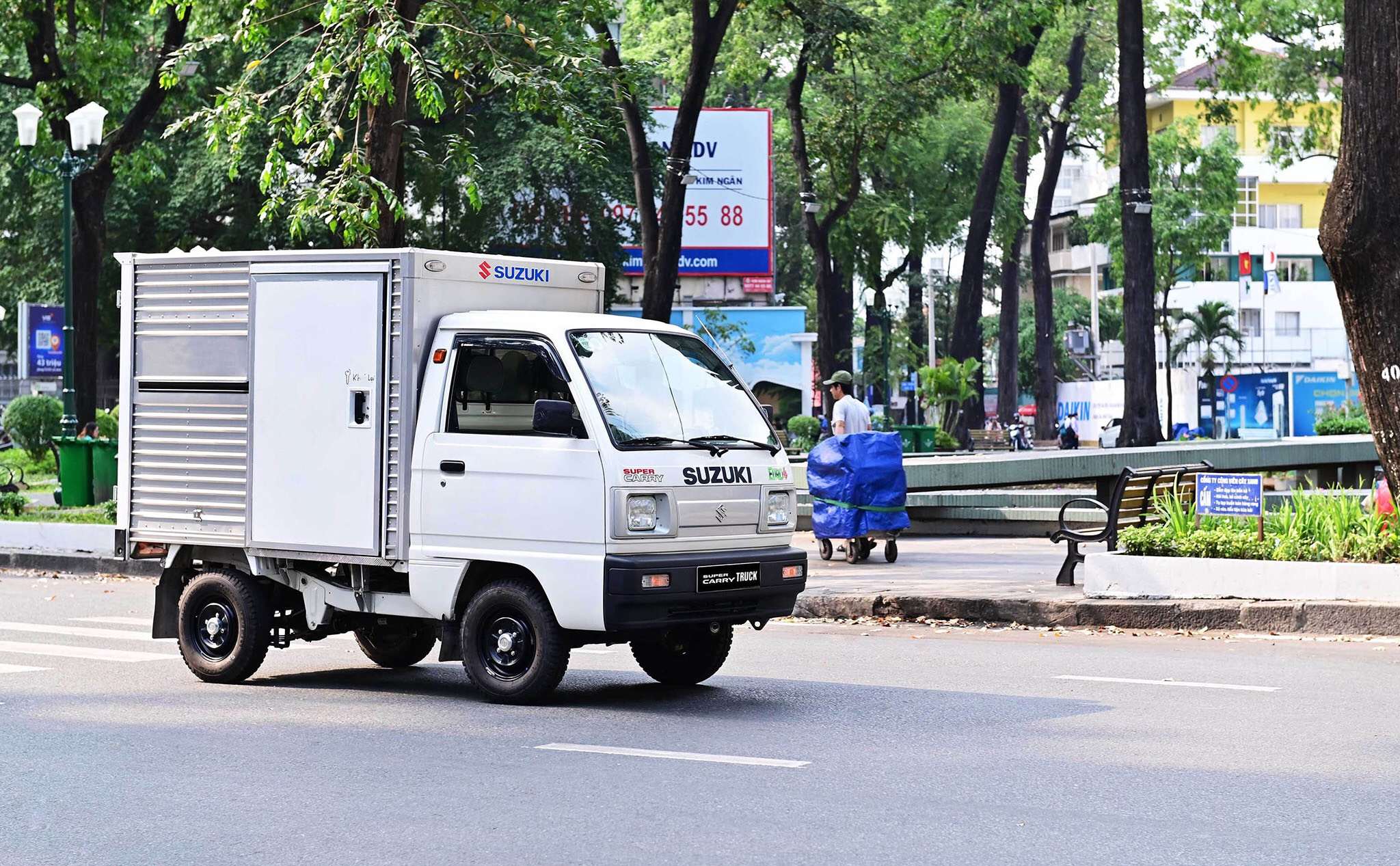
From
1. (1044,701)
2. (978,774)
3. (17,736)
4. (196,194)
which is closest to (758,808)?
(978,774)

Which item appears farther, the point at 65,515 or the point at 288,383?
the point at 65,515

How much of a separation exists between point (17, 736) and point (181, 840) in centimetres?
272

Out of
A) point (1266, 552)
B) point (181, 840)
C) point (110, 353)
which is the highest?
point (110, 353)

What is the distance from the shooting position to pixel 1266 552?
13133 mm

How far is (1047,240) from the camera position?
179 ft

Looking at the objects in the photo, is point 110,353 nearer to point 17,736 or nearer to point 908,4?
point 908,4

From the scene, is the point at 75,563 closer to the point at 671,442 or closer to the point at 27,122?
the point at 27,122

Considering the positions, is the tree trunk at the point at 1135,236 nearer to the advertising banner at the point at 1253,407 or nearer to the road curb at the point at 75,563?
the road curb at the point at 75,563

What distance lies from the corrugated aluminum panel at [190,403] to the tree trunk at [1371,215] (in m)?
8.18

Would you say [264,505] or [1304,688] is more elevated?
[264,505]

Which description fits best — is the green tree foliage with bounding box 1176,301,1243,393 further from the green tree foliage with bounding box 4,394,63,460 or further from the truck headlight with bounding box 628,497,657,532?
the truck headlight with bounding box 628,497,657,532

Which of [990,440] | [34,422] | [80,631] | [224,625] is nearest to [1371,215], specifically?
[224,625]

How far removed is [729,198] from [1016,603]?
40.0 metres

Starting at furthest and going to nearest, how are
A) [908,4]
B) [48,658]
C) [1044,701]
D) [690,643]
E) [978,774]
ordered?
1. [908,4]
2. [48,658]
3. [690,643]
4. [1044,701]
5. [978,774]
